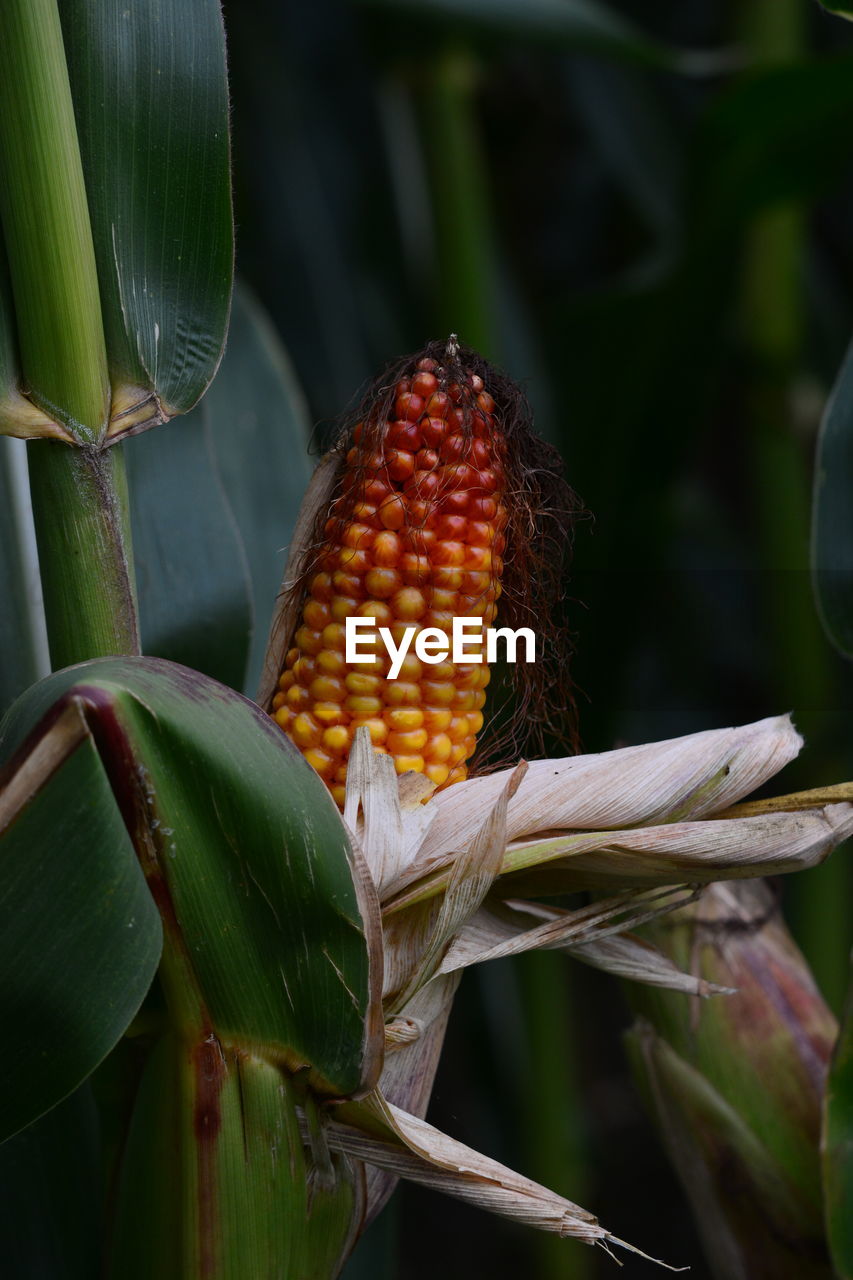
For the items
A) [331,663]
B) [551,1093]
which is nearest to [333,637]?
[331,663]

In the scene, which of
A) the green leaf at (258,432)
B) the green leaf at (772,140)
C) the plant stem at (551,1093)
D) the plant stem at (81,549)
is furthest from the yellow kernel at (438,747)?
the plant stem at (551,1093)

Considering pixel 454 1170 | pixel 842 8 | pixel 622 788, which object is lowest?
pixel 454 1170

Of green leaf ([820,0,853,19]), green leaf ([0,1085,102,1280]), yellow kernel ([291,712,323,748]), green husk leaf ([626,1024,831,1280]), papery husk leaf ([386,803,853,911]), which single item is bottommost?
green husk leaf ([626,1024,831,1280])

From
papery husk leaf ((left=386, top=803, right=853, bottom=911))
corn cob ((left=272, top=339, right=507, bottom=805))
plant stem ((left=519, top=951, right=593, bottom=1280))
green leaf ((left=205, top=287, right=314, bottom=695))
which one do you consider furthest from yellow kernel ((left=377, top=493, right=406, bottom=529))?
plant stem ((left=519, top=951, right=593, bottom=1280))

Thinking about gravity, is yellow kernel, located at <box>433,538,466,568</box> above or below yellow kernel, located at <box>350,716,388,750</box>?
above

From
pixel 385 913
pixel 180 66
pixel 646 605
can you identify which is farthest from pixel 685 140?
pixel 385 913

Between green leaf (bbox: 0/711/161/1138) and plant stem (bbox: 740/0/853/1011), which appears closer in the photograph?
green leaf (bbox: 0/711/161/1138)

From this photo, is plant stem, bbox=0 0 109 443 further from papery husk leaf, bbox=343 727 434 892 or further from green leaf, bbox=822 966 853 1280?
green leaf, bbox=822 966 853 1280

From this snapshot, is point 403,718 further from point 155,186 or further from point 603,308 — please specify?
point 603,308
